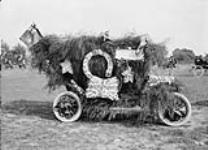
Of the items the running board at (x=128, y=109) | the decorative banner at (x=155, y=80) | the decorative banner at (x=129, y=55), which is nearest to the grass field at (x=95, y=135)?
the running board at (x=128, y=109)

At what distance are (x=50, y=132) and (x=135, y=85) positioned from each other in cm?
166

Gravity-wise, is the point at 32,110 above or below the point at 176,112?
below

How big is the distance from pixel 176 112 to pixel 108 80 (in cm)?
128

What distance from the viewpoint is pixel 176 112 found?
5.38 m

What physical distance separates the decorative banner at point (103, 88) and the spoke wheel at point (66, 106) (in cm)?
33

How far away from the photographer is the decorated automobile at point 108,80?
5.31 meters

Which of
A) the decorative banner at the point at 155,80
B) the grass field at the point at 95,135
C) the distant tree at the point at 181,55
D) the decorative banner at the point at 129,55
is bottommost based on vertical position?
the grass field at the point at 95,135

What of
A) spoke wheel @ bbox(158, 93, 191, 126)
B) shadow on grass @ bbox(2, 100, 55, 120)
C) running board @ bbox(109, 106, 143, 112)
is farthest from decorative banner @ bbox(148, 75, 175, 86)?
shadow on grass @ bbox(2, 100, 55, 120)

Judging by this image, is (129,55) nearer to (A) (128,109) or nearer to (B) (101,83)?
(B) (101,83)

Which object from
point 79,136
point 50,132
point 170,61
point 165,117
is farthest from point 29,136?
point 170,61

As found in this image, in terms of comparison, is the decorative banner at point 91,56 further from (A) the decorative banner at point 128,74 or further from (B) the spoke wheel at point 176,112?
(B) the spoke wheel at point 176,112

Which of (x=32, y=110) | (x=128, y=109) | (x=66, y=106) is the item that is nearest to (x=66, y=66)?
(x=66, y=106)

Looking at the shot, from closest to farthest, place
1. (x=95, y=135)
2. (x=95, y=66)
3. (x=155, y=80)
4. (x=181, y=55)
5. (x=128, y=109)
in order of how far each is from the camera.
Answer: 1. (x=95, y=135)
2. (x=155, y=80)
3. (x=128, y=109)
4. (x=95, y=66)
5. (x=181, y=55)

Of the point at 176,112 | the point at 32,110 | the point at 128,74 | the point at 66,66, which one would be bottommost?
the point at 32,110
